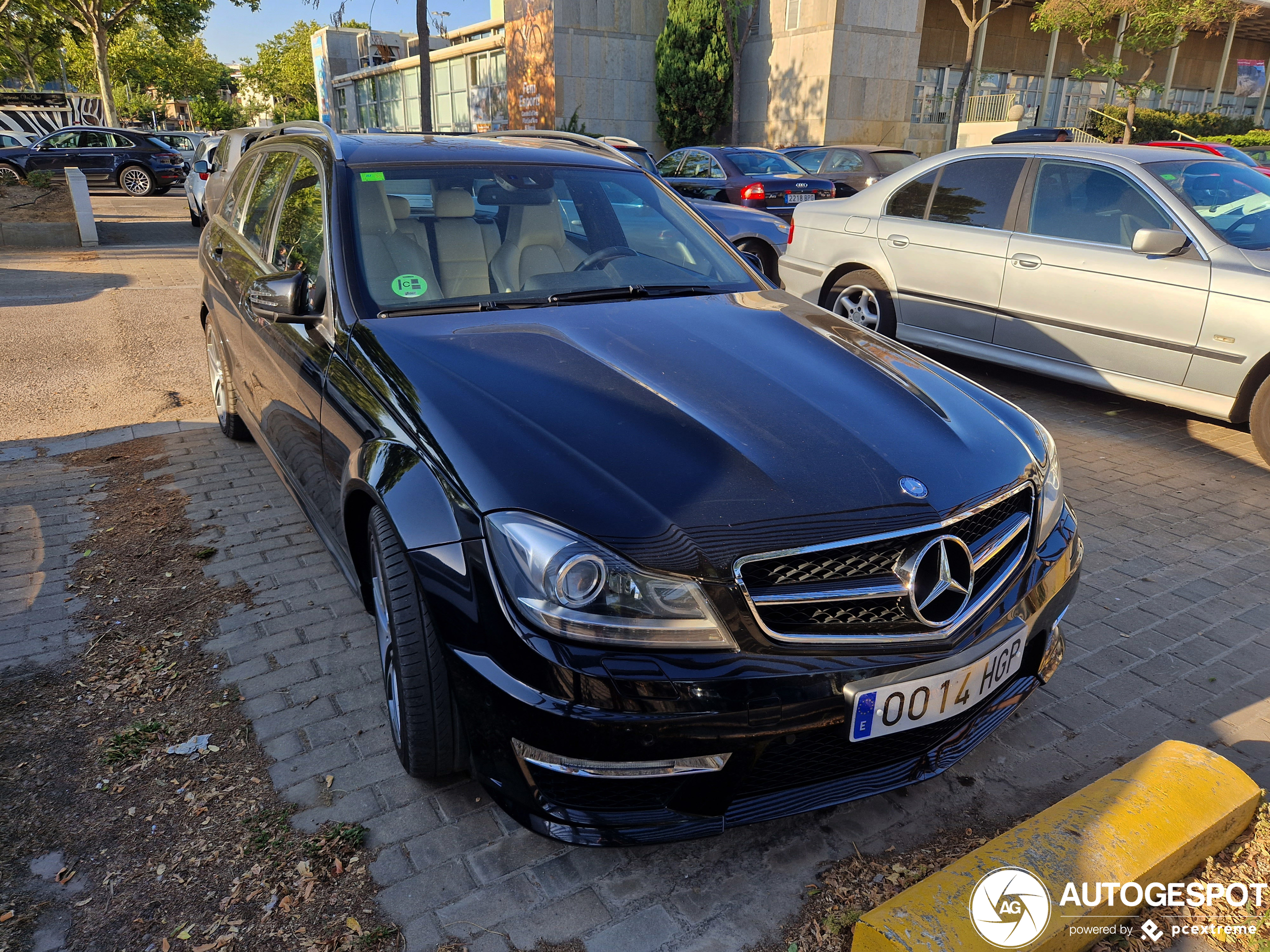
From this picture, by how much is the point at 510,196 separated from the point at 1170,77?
4334 centimetres

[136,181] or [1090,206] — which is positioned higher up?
[1090,206]

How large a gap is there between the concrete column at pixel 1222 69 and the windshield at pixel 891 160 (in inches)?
1249

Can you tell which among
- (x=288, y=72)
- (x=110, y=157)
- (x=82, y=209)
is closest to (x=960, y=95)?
(x=110, y=157)

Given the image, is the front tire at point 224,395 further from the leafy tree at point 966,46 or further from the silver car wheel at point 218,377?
the leafy tree at point 966,46

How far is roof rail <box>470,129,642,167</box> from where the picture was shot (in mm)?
4164

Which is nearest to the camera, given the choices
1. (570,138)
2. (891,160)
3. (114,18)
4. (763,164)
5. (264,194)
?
(264,194)

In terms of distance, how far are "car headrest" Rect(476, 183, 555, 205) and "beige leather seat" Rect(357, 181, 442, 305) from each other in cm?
32

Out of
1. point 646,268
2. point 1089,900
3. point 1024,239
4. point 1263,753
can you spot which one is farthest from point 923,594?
point 1024,239

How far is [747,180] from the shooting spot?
11.8 meters

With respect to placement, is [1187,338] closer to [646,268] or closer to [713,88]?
[646,268]

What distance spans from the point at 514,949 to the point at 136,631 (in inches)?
85.4

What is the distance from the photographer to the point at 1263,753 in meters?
2.78

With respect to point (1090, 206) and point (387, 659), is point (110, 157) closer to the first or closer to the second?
point (1090, 206)
